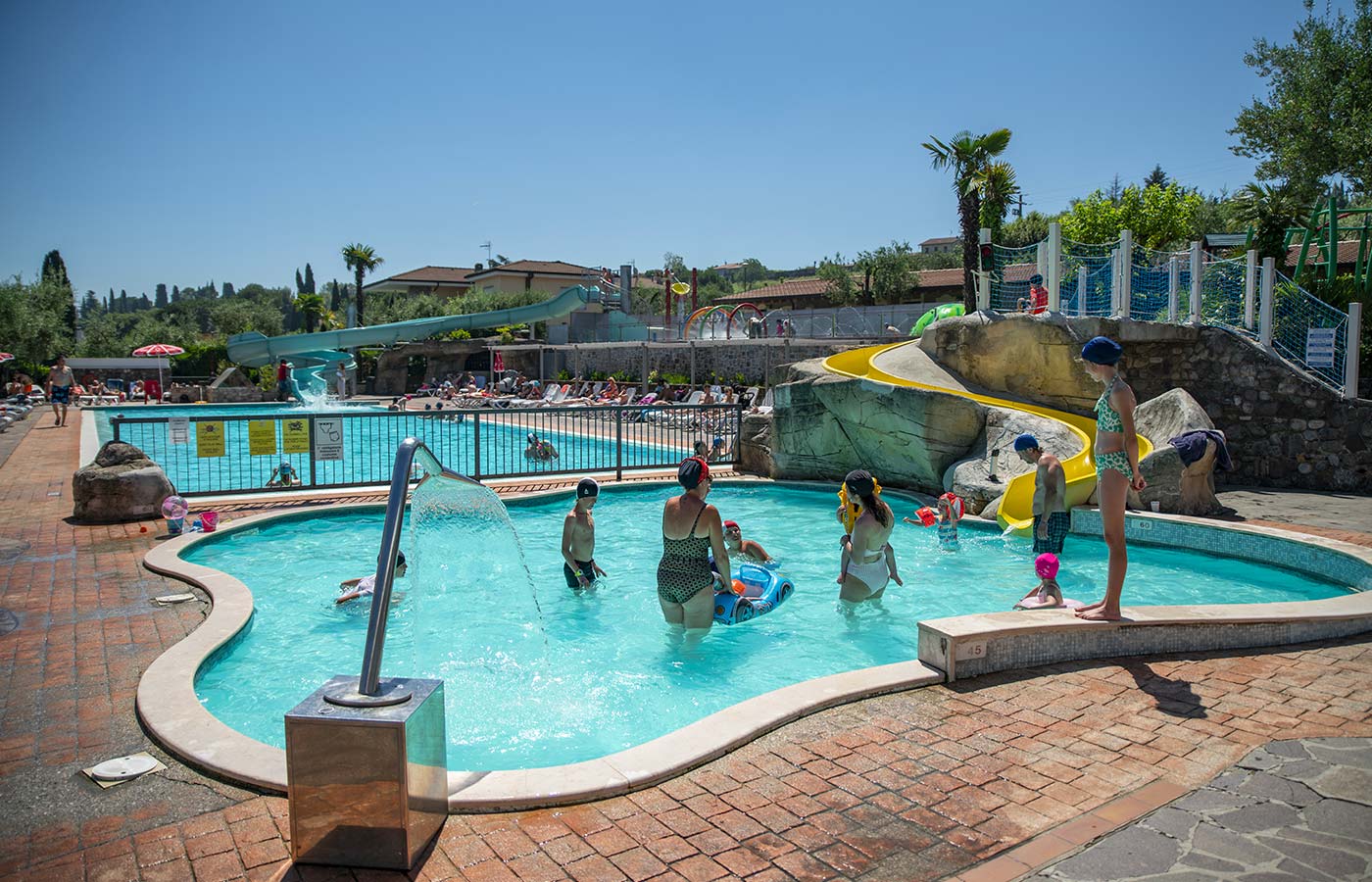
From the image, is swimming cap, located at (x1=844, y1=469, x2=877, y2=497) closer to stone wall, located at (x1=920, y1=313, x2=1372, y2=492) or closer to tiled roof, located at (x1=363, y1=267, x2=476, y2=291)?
stone wall, located at (x1=920, y1=313, x2=1372, y2=492)

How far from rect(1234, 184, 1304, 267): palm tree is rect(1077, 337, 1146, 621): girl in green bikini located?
1966 cm

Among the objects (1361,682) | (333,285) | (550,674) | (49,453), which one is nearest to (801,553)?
(550,674)

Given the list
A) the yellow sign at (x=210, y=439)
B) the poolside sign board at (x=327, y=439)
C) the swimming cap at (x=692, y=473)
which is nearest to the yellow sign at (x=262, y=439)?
the yellow sign at (x=210, y=439)

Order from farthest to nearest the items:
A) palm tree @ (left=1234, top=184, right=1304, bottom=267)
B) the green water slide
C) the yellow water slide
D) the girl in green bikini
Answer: the green water slide → palm tree @ (left=1234, top=184, right=1304, bottom=267) → the yellow water slide → the girl in green bikini

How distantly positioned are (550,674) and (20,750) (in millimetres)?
3170

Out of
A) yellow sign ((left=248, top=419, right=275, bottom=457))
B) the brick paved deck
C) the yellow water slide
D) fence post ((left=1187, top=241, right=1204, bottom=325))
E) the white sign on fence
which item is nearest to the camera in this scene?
the brick paved deck

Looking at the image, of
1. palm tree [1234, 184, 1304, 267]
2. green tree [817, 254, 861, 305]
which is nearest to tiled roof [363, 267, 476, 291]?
green tree [817, 254, 861, 305]

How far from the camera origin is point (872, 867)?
9.71 feet

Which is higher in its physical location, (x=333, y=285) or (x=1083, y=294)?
(x=333, y=285)

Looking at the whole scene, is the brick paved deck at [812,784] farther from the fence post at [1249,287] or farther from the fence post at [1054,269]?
the fence post at [1249,287]

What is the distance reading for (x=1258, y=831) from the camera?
3.13 m

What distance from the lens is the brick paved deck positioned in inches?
119

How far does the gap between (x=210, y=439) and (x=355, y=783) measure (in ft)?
33.1

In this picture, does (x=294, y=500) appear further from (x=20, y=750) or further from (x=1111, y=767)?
(x=1111, y=767)
